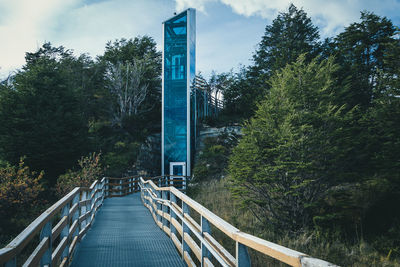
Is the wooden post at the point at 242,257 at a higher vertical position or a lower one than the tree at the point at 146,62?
lower

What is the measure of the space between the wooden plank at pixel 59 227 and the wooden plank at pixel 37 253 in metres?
0.28

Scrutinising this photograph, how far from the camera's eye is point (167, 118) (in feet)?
85.3

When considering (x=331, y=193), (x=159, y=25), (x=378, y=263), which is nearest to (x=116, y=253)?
(x=378, y=263)

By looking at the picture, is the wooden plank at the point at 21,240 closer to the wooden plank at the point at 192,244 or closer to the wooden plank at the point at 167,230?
the wooden plank at the point at 192,244

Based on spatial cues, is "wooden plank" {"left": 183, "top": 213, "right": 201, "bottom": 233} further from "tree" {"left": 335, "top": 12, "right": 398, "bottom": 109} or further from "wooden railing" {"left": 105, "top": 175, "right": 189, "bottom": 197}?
"tree" {"left": 335, "top": 12, "right": 398, "bottom": 109}

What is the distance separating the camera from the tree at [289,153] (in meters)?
9.84

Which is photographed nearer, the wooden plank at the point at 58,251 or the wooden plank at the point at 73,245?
the wooden plank at the point at 58,251

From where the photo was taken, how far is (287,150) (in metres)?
9.91

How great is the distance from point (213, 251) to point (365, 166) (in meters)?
10.2

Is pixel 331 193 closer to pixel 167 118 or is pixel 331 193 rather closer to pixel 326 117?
pixel 326 117

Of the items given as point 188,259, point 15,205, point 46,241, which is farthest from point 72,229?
point 15,205

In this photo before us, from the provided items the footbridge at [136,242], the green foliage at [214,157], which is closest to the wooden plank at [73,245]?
the footbridge at [136,242]

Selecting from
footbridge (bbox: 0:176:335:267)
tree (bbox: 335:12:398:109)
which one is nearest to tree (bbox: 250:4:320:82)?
tree (bbox: 335:12:398:109)

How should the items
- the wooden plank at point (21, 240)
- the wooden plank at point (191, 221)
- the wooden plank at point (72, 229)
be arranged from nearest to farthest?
Result: the wooden plank at point (21, 240) < the wooden plank at point (191, 221) < the wooden plank at point (72, 229)
